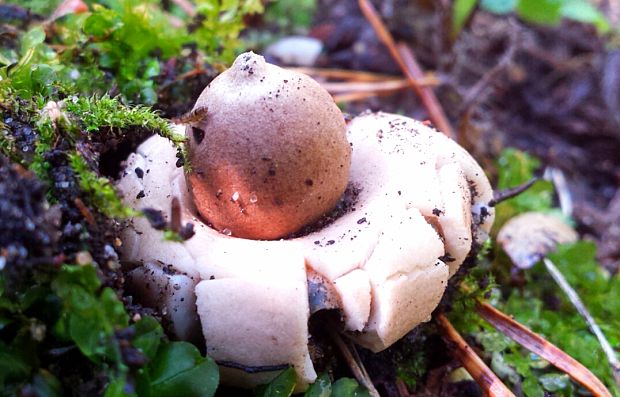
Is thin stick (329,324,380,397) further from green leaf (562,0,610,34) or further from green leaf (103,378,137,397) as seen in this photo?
green leaf (562,0,610,34)

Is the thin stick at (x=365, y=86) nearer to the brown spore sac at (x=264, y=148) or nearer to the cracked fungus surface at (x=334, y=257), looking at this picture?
the cracked fungus surface at (x=334, y=257)

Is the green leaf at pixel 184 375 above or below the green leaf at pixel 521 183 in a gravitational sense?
above

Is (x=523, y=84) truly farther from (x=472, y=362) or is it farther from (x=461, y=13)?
(x=472, y=362)

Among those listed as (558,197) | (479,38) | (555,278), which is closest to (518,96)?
(479,38)

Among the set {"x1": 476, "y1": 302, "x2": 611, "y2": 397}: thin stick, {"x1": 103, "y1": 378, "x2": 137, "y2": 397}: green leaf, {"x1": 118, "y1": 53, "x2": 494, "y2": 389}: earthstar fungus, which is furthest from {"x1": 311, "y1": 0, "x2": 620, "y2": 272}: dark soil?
{"x1": 103, "y1": 378, "x2": 137, "y2": 397}: green leaf

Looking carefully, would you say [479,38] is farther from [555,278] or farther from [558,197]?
[555,278]

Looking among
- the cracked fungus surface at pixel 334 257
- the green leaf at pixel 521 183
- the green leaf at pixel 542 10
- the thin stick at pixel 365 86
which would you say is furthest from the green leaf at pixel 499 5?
the cracked fungus surface at pixel 334 257
